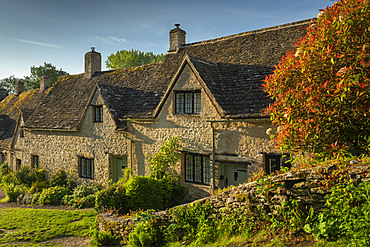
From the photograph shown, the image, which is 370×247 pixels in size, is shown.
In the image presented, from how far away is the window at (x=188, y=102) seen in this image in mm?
13305

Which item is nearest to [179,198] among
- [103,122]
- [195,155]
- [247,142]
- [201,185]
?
[201,185]

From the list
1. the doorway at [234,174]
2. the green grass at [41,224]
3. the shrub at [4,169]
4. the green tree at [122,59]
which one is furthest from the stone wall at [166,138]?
the green tree at [122,59]

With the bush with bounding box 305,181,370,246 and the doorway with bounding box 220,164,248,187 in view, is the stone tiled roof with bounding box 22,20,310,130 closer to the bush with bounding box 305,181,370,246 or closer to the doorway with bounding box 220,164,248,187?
the doorway with bounding box 220,164,248,187

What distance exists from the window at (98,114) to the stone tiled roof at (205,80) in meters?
0.76

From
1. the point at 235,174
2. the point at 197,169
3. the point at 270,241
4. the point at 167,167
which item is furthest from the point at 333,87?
the point at 167,167

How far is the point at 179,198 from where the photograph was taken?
13484 mm

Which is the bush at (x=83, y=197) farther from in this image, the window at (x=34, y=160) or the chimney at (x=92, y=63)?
the chimney at (x=92, y=63)

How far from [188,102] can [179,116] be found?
2.84 ft

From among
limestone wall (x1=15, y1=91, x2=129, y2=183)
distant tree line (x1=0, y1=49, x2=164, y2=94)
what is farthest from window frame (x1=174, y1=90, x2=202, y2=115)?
distant tree line (x1=0, y1=49, x2=164, y2=94)

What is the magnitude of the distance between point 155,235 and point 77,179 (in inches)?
A: 488

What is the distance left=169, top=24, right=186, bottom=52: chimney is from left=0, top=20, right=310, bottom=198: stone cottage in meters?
0.08

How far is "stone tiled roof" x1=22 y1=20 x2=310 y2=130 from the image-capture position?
1277cm

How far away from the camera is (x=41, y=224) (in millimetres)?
12086

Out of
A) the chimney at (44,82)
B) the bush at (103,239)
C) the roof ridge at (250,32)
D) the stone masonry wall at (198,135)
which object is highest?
the roof ridge at (250,32)
